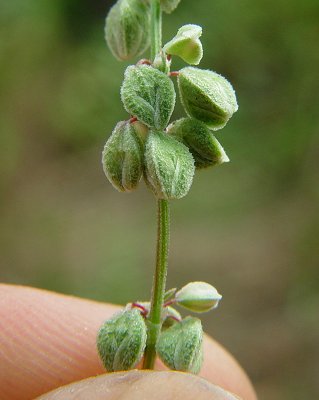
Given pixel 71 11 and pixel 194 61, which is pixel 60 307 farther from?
pixel 71 11

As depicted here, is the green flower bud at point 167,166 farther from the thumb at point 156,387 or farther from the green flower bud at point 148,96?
the thumb at point 156,387

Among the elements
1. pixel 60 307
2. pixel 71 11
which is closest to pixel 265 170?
pixel 71 11

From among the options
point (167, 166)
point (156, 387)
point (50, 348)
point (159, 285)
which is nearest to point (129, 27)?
point (167, 166)

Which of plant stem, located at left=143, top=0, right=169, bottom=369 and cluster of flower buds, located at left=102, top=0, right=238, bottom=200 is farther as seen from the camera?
plant stem, located at left=143, top=0, right=169, bottom=369

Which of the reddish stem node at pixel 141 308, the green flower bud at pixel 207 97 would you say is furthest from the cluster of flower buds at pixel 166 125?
the reddish stem node at pixel 141 308

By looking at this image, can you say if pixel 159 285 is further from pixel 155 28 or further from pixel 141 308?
pixel 155 28

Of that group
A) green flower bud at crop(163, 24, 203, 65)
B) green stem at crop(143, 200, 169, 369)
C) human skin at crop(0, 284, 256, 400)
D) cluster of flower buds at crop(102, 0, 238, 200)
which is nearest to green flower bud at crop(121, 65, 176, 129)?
cluster of flower buds at crop(102, 0, 238, 200)

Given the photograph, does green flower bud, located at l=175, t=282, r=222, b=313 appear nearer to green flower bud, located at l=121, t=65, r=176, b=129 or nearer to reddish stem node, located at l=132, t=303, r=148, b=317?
reddish stem node, located at l=132, t=303, r=148, b=317
